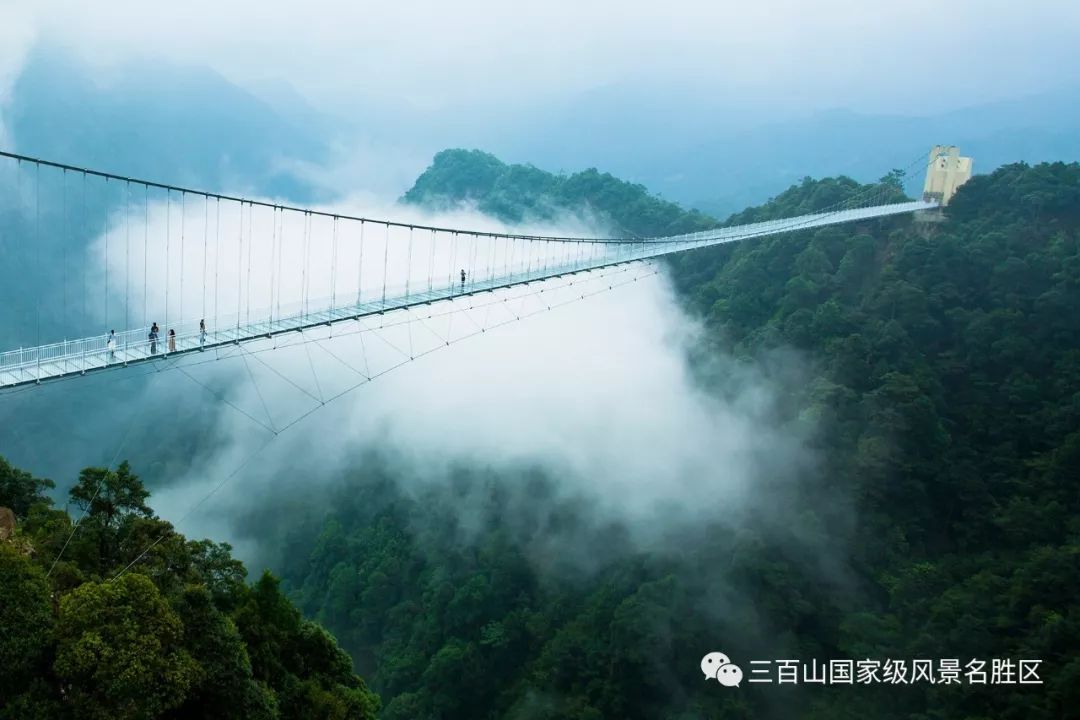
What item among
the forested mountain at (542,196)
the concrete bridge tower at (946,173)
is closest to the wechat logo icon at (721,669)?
the concrete bridge tower at (946,173)

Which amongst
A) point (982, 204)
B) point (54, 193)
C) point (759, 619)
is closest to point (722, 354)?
point (982, 204)

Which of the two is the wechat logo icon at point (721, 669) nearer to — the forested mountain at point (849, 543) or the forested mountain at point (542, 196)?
the forested mountain at point (849, 543)

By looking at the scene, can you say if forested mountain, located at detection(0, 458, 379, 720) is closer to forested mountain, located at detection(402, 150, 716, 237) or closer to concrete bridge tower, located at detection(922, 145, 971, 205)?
concrete bridge tower, located at detection(922, 145, 971, 205)

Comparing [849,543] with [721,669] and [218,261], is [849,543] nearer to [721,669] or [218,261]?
[721,669]

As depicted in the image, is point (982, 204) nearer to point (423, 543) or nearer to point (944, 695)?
point (944, 695)

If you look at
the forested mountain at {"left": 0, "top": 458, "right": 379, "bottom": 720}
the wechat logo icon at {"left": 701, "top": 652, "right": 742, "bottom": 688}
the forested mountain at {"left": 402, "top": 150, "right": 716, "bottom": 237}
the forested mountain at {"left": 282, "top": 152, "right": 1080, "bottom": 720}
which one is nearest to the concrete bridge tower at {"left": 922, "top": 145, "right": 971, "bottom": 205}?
the forested mountain at {"left": 282, "top": 152, "right": 1080, "bottom": 720}

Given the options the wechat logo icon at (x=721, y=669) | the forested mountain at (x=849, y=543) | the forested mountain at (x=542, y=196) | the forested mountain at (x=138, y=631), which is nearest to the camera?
the forested mountain at (x=138, y=631)
